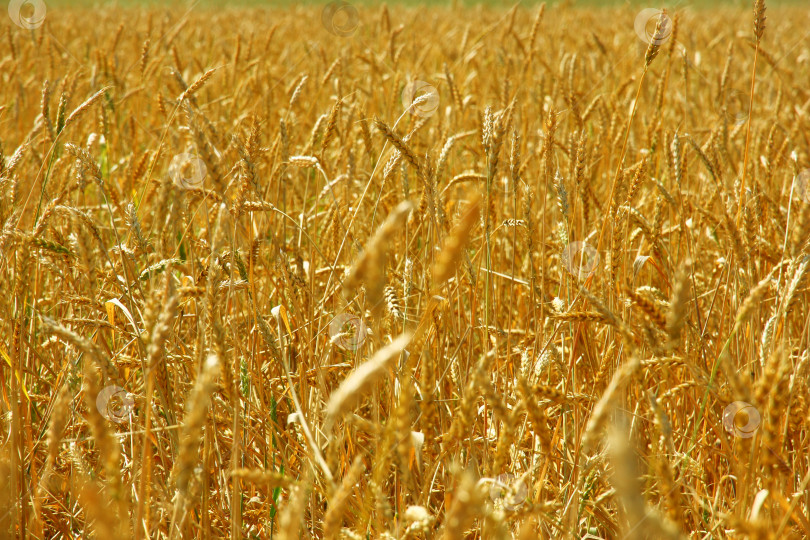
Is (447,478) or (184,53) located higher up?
(184,53)

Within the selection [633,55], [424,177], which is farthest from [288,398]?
[633,55]

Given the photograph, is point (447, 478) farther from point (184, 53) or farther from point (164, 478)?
point (184, 53)

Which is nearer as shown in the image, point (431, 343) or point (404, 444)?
point (404, 444)

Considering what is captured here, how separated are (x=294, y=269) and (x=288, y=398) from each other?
1.70 feet

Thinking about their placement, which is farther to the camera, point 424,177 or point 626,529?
point 424,177

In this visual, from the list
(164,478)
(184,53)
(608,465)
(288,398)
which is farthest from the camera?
(184,53)

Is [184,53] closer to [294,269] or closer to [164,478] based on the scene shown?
[294,269]

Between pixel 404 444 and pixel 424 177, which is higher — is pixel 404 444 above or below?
below

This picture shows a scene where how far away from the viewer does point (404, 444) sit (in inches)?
26.9

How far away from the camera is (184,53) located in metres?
5.22

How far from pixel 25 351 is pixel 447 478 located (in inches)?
43.6

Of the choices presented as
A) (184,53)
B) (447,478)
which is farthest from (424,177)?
(184,53)

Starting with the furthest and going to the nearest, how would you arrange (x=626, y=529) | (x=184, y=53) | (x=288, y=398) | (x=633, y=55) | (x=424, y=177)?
(x=184, y=53) → (x=633, y=55) → (x=288, y=398) → (x=424, y=177) → (x=626, y=529)

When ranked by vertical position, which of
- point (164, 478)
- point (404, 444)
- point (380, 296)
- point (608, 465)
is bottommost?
point (164, 478)
